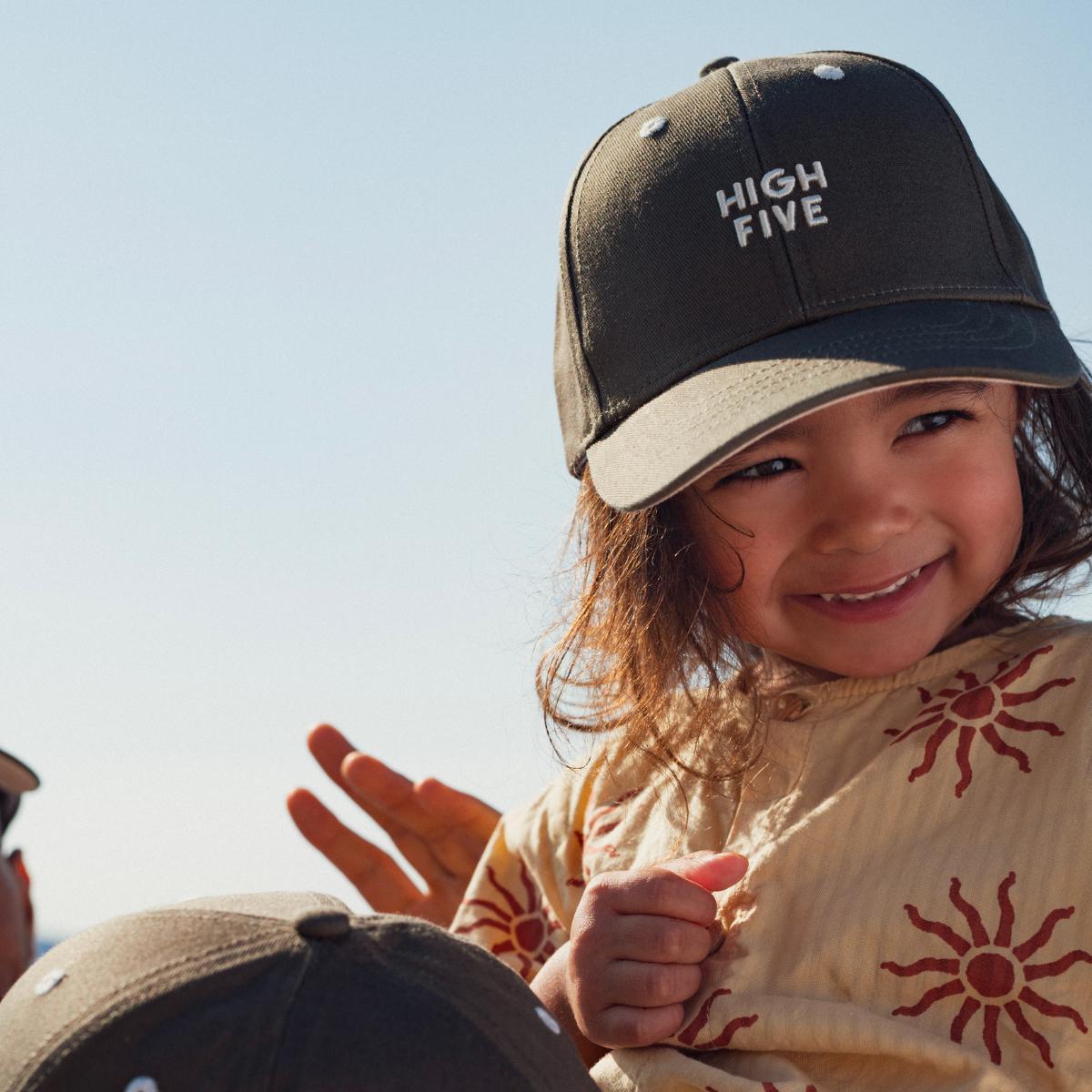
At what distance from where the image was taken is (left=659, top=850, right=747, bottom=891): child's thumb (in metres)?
1.48

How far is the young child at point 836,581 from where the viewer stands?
4.57ft

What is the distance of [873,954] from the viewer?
1420 mm

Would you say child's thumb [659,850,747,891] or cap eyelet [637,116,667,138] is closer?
child's thumb [659,850,747,891]

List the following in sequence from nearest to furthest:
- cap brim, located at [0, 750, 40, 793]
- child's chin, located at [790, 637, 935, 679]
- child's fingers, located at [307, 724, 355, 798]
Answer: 1. child's chin, located at [790, 637, 935, 679]
2. child's fingers, located at [307, 724, 355, 798]
3. cap brim, located at [0, 750, 40, 793]

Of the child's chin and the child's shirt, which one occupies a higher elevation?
the child's chin

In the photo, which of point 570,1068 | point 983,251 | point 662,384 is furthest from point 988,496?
point 570,1068

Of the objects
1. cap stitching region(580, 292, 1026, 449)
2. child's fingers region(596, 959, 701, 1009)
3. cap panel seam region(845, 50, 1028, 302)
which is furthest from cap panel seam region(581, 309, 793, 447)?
child's fingers region(596, 959, 701, 1009)

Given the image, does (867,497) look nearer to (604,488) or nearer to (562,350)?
(604,488)

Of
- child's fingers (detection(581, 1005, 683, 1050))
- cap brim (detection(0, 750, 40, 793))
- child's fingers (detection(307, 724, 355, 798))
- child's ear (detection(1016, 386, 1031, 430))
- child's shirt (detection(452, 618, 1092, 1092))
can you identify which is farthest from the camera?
cap brim (detection(0, 750, 40, 793))

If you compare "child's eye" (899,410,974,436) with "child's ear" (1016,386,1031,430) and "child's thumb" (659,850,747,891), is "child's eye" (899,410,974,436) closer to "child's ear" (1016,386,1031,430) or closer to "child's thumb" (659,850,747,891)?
"child's ear" (1016,386,1031,430)

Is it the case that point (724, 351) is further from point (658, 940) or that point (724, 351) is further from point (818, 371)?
point (658, 940)

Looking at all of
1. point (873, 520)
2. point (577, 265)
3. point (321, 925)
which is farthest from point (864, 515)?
point (321, 925)

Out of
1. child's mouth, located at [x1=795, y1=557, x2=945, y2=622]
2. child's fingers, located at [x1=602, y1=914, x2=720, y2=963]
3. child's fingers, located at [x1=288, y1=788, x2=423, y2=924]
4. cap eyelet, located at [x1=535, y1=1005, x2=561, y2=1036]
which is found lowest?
child's fingers, located at [x1=288, y1=788, x2=423, y2=924]

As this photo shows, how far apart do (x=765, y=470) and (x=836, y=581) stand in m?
0.14
